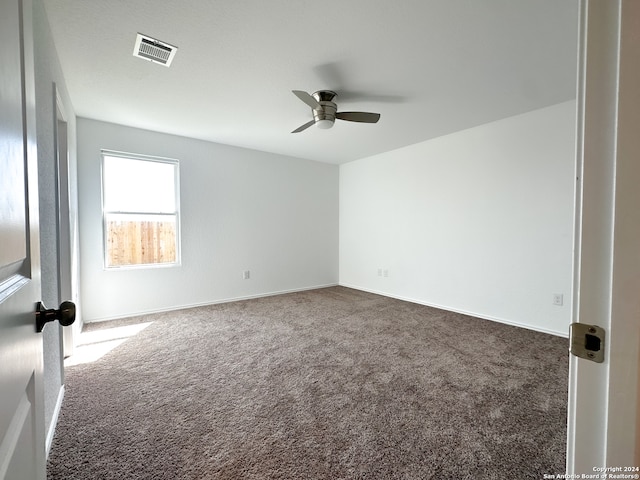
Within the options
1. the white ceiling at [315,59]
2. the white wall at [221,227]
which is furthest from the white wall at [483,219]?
the white wall at [221,227]

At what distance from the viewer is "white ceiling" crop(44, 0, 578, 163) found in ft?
5.64

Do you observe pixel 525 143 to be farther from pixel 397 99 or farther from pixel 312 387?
pixel 312 387

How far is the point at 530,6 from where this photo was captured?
1.66 meters

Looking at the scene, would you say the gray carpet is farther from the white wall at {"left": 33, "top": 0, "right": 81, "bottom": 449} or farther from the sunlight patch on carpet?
the white wall at {"left": 33, "top": 0, "right": 81, "bottom": 449}

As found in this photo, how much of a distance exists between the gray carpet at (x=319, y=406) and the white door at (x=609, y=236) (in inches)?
45.7

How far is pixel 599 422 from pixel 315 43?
2355 mm

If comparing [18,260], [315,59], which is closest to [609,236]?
[18,260]

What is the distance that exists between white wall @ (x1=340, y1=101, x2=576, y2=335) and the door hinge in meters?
3.23

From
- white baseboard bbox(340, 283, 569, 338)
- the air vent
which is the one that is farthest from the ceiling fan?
white baseboard bbox(340, 283, 569, 338)

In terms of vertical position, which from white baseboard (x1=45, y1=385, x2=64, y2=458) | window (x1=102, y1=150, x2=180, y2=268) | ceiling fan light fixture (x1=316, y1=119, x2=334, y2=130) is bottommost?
white baseboard (x1=45, y1=385, x2=64, y2=458)

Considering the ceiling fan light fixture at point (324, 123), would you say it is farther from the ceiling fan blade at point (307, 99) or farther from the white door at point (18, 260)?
the white door at point (18, 260)

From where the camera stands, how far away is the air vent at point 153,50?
1974 millimetres

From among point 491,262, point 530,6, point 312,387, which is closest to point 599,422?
point 312,387

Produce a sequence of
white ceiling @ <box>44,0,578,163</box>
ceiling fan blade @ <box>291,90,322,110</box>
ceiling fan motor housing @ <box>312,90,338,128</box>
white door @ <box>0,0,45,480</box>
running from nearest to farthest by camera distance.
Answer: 1. white door @ <box>0,0,45,480</box>
2. white ceiling @ <box>44,0,578,163</box>
3. ceiling fan blade @ <box>291,90,322,110</box>
4. ceiling fan motor housing @ <box>312,90,338,128</box>
